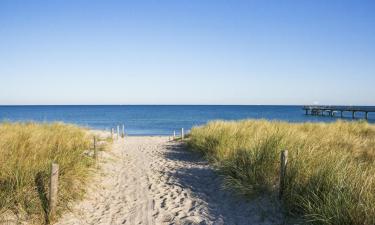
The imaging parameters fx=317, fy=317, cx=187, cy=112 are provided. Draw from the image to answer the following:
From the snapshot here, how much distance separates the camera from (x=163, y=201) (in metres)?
7.85

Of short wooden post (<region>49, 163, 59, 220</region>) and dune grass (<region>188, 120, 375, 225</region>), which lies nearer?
dune grass (<region>188, 120, 375, 225</region>)

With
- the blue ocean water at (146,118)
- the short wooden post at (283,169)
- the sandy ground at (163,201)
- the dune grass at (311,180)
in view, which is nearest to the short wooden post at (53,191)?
the sandy ground at (163,201)

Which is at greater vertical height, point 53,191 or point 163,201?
point 53,191

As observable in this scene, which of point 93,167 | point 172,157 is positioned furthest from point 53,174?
point 172,157

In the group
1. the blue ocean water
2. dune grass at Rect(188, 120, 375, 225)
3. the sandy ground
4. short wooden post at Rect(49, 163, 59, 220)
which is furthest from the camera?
the blue ocean water

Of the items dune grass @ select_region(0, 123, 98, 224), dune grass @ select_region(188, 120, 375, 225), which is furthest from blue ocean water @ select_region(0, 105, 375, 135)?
dune grass @ select_region(188, 120, 375, 225)

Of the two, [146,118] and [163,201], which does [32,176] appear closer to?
[163,201]

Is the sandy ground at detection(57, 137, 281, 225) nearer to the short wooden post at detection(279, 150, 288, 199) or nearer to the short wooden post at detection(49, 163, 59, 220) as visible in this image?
the short wooden post at detection(49, 163, 59, 220)

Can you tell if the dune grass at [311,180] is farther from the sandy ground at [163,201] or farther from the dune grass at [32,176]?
the dune grass at [32,176]

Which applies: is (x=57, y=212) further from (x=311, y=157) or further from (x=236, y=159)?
(x=311, y=157)

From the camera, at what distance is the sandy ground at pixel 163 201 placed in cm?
671

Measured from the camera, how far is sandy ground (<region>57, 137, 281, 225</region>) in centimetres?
671

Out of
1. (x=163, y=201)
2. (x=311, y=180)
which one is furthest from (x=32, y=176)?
(x=311, y=180)

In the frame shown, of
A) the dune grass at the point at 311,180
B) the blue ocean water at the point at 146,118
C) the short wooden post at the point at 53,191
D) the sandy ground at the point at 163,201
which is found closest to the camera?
the dune grass at the point at 311,180
